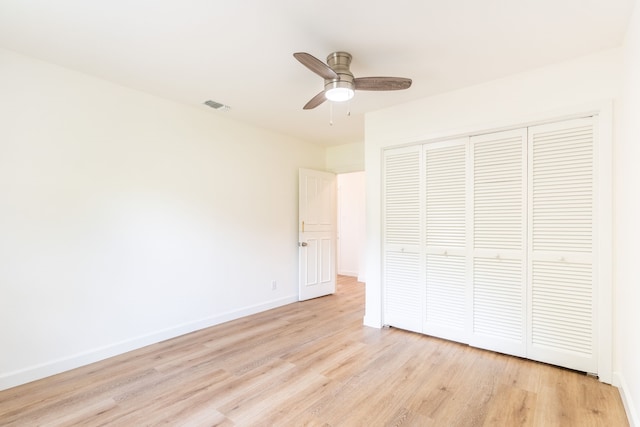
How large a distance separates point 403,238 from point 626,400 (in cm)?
200

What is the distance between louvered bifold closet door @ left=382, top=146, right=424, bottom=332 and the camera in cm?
332

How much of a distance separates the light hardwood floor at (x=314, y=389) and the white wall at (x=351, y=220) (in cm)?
375

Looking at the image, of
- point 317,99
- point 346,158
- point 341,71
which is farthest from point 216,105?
point 346,158

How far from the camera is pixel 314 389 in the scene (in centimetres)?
228

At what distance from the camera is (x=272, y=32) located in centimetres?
213

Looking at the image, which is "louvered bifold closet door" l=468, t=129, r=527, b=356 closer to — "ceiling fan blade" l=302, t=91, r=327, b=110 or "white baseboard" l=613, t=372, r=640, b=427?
"white baseboard" l=613, t=372, r=640, b=427

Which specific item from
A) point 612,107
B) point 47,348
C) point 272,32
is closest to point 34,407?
point 47,348

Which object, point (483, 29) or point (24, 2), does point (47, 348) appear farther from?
point (483, 29)

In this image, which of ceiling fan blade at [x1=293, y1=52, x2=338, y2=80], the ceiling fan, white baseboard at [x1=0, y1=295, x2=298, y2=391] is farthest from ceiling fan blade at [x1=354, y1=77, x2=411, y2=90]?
white baseboard at [x1=0, y1=295, x2=298, y2=391]

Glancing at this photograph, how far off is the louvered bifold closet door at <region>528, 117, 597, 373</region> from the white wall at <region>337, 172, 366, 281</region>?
4.22 m

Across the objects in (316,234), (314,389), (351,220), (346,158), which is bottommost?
(314,389)

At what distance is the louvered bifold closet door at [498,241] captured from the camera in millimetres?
2725

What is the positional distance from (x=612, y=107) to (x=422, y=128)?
56.9 inches

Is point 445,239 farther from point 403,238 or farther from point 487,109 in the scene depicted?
point 487,109
